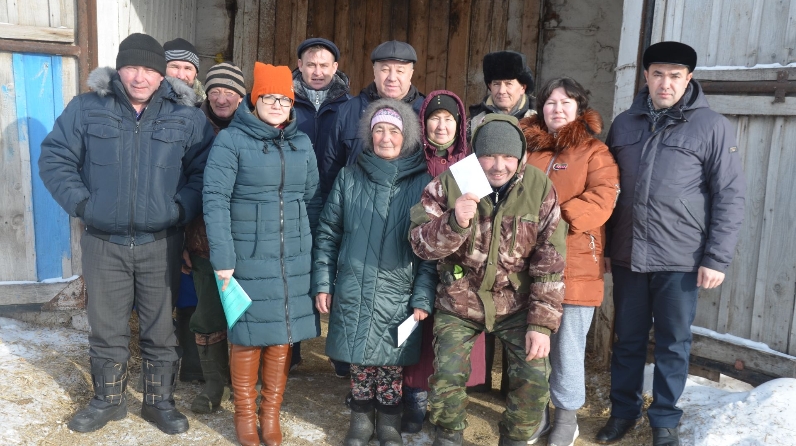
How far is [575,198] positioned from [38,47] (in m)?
3.24

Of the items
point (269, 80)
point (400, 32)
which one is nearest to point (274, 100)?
point (269, 80)

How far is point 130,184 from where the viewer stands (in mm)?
2986

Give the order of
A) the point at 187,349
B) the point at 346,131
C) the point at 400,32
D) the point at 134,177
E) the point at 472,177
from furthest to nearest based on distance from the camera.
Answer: the point at 400,32, the point at 187,349, the point at 346,131, the point at 134,177, the point at 472,177

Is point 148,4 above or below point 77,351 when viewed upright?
above

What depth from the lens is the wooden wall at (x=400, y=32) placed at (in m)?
5.92

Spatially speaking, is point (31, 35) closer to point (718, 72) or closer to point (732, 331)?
point (718, 72)

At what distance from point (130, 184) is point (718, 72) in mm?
3091

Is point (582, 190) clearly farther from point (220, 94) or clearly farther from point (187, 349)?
point (187, 349)

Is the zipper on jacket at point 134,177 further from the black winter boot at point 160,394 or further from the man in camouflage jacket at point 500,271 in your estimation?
the man in camouflage jacket at point 500,271

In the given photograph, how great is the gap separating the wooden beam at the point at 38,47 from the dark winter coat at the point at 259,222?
1655 mm

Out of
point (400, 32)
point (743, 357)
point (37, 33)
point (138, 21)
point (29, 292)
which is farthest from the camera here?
point (400, 32)

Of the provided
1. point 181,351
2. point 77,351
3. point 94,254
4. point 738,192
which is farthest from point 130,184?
point 738,192

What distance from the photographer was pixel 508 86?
340cm

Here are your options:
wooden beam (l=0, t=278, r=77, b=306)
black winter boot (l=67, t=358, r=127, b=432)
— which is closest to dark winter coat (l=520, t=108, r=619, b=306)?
black winter boot (l=67, t=358, r=127, b=432)
